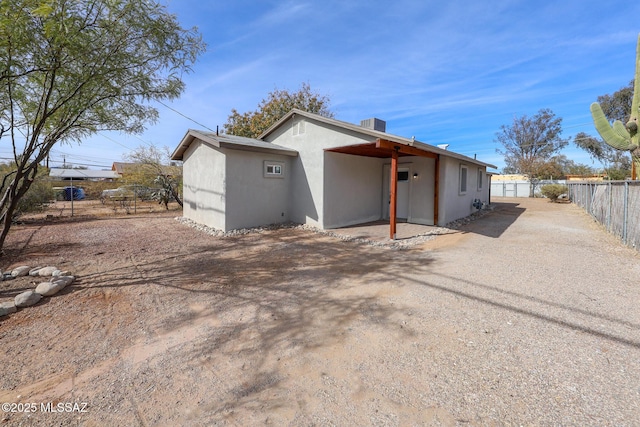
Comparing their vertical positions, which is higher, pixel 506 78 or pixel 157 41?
pixel 506 78

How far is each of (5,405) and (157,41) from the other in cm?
493

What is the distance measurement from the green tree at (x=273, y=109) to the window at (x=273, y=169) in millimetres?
12069

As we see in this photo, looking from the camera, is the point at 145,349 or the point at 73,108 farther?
the point at 73,108

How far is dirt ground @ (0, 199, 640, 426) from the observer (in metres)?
2.09

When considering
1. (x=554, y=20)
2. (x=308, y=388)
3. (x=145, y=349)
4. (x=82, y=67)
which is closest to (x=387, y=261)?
(x=308, y=388)

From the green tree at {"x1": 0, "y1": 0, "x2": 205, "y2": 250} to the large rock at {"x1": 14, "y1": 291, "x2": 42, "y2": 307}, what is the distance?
5.43 ft

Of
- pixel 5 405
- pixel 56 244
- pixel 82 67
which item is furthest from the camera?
pixel 56 244

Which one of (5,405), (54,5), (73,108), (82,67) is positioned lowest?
(5,405)

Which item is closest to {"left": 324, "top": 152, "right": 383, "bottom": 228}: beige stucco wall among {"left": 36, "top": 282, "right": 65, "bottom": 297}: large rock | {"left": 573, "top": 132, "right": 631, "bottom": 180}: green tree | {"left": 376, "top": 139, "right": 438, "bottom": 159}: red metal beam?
{"left": 376, "top": 139, "right": 438, "bottom": 159}: red metal beam

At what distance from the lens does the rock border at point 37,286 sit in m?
3.69

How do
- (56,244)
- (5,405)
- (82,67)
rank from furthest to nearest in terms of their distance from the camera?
(56,244) < (82,67) < (5,405)

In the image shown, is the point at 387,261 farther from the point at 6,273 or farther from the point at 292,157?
the point at 6,273

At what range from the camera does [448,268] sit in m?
5.48

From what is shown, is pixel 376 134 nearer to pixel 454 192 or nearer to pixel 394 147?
pixel 394 147
